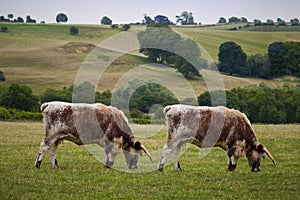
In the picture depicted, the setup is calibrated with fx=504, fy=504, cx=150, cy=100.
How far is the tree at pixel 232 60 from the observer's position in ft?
322

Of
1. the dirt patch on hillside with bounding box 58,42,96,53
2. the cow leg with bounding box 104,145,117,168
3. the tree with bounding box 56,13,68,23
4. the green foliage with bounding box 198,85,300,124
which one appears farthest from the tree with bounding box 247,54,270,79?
the tree with bounding box 56,13,68,23

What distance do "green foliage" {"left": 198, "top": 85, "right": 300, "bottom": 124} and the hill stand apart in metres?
10.7

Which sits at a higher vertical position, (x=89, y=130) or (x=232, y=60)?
(x=89, y=130)

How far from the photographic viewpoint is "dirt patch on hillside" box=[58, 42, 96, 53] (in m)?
116

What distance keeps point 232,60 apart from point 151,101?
153 feet

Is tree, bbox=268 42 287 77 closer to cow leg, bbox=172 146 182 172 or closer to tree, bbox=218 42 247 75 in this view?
tree, bbox=218 42 247 75

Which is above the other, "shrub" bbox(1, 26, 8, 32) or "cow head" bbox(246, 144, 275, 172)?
"cow head" bbox(246, 144, 275, 172)

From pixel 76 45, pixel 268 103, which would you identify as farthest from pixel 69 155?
pixel 76 45

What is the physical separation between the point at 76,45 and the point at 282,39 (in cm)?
5233

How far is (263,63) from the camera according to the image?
3935 inches

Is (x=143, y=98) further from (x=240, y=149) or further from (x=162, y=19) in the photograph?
(x=162, y=19)

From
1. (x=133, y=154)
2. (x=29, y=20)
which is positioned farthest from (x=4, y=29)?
(x=133, y=154)

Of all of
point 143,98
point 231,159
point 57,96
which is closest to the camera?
point 231,159

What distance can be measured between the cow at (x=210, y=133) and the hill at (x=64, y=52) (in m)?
57.9
